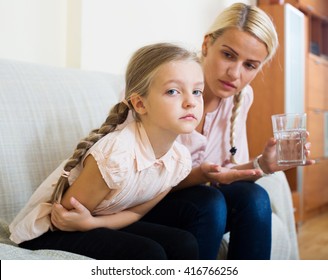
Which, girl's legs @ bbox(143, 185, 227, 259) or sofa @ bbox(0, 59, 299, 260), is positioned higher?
sofa @ bbox(0, 59, 299, 260)

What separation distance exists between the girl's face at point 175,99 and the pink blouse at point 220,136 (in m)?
0.32

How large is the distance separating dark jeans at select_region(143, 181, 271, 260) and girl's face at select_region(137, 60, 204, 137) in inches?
8.3

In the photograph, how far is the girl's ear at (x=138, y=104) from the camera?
47.6 inches

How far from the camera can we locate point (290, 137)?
50.3 inches

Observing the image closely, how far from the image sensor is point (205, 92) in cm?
156

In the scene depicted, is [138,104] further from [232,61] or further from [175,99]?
[232,61]

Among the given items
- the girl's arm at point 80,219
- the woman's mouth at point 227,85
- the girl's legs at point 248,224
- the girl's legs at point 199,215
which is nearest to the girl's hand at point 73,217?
the girl's arm at point 80,219

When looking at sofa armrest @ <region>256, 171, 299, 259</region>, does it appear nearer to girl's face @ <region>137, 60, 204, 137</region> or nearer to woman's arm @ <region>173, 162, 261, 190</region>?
woman's arm @ <region>173, 162, 261, 190</region>

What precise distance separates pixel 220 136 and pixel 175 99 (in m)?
0.46

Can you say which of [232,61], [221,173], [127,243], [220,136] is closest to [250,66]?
[232,61]

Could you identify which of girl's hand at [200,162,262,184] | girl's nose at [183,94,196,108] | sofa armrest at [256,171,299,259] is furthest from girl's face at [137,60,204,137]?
sofa armrest at [256,171,299,259]

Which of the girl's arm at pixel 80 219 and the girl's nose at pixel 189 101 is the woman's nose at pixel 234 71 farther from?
the girl's arm at pixel 80 219

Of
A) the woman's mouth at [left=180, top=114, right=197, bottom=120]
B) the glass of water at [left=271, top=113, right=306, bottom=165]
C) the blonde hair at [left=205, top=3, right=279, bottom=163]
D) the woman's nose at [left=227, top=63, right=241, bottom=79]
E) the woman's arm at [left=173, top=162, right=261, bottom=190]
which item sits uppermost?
the blonde hair at [left=205, top=3, right=279, bottom=163]

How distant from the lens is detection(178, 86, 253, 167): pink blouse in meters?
1.53
